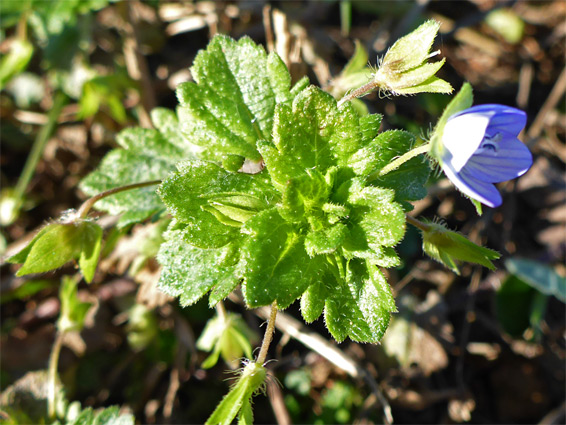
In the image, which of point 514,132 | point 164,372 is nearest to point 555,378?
point 514,132

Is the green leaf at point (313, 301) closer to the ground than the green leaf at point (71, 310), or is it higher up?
higher up

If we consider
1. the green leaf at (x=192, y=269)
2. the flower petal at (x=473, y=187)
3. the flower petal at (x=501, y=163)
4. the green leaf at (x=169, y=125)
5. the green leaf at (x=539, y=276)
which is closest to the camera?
the flower petal at (x=473, y=187)

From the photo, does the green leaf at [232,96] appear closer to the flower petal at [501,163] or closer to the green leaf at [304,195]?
the green leaf at [304,195]

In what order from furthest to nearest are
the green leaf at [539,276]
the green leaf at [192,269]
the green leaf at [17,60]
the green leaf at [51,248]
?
1. the green leaf at [17,60]
2. the green leaf at [539,276]
3. the green leaf at [51,248]
4. the green leaf at [192,269]

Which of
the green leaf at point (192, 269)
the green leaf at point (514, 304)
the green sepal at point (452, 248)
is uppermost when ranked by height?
the green leaf at point (192, 269)

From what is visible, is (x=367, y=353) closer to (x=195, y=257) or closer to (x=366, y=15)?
(x=195, y=257)

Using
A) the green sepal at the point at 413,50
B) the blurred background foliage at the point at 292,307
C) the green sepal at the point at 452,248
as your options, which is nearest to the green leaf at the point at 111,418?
the blurred background foliage at the point at 292,307
